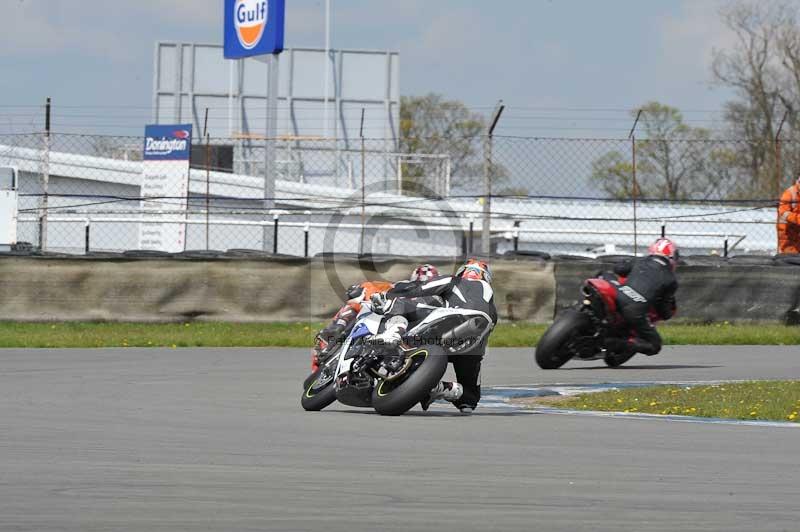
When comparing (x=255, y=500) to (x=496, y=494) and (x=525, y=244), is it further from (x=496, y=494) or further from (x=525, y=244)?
(x=525, y=244)

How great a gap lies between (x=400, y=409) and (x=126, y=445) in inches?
94.9

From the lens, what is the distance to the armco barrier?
18984 millimetres

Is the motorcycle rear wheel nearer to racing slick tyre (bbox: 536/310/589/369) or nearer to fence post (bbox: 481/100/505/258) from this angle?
racing slick tyre (bbox: 536/310/589/369)

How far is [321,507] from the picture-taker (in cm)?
575

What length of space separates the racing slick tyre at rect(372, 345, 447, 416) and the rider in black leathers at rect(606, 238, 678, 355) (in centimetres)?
535

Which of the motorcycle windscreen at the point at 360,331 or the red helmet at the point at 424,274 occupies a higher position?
the red helmet at the point at 424,274

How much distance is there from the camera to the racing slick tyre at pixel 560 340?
47.0 ft

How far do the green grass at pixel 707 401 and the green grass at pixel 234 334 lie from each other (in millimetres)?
5866

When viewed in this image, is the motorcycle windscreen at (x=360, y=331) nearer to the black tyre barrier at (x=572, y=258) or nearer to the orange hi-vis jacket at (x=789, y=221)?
the black tyre barrier at (x=572, y=258)

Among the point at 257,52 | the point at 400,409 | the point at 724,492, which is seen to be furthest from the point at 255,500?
the point at 257,52

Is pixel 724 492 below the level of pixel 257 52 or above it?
below

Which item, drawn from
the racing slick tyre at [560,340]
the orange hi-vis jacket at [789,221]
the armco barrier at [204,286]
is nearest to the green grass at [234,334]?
the armco barrier at [204,286]

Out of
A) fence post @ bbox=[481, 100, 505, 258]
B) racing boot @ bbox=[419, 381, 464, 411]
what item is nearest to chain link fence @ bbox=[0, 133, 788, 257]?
fence post @ bbox=[481, 100, 505, 258]

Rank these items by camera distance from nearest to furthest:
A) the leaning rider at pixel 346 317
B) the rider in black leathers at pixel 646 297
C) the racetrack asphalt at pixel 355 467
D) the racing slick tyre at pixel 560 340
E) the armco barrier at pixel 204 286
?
the racetrack asphalt at pixel 355 467
the leaning rider at pixel 346 317
the racing slick tyre at pixel 560 340
the rider in black leathers at pixel 646 297
the armco barrier at pixel 204 286
